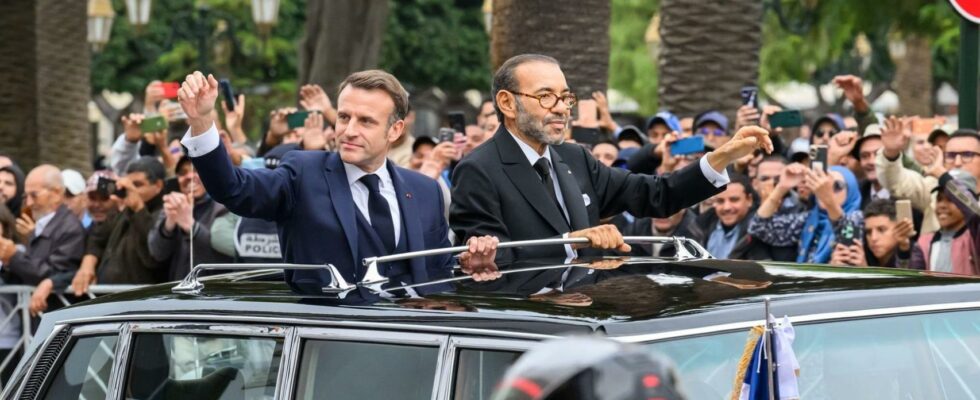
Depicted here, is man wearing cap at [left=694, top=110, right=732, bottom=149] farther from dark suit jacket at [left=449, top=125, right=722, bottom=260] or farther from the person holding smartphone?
dark suit jacket at [left=449, top=125, right=722, bottom=260]

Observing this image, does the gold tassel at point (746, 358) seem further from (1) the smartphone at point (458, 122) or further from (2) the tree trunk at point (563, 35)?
(2) the tree trunk at point (563, 35)

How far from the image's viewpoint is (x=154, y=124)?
1163cm

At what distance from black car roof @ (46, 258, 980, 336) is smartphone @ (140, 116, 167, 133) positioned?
667 centimetres

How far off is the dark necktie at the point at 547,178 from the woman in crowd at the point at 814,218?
3.67m

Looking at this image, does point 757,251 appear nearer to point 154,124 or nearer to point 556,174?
point 556,174

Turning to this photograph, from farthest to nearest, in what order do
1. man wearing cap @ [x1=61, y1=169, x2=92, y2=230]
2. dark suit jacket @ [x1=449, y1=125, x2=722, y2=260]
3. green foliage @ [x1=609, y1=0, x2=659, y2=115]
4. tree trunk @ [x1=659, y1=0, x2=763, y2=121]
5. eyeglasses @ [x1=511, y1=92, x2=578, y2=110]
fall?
green foliage @ [x1=609, y1=0, x2=659, y2=115] → tree trunk @ [x1=659, y1=0, x2=763, y2=121] → man wearing cap @ [x1=61, y1=169, x2=92, y2=230] → eyeglasses @ [x1=511, y1=92, x2=578, y2=110] → dark suit jacket @ [x1=449, y1=125, x2=722, y2=260]

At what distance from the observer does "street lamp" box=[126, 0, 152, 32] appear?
2455cm

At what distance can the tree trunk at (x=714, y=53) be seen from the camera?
45.5 ft

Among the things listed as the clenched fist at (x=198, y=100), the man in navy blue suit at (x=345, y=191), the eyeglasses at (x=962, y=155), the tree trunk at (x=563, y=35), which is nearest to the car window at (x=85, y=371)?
the man in navy blue suit at (x=345, y=191)

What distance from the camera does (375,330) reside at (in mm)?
4215

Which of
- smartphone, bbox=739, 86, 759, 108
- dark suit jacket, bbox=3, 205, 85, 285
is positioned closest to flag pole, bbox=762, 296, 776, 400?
smartphone, bbox=739, 86, 759, 108

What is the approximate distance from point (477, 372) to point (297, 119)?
7.42 metres

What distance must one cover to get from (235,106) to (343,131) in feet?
21.7

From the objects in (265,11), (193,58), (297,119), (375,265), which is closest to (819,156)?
(297,119)
